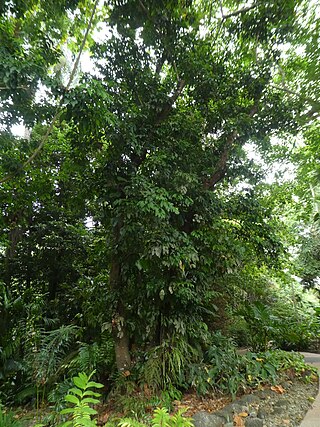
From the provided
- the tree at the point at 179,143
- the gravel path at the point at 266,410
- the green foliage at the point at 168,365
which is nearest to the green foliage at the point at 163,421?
the gravel path at the point at 266,410

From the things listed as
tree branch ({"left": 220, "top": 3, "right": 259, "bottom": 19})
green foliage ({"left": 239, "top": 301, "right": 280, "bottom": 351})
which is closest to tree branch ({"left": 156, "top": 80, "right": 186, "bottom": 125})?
tree branch ({"left": 220, "top": 3, "right": 259, "bottom": 19})

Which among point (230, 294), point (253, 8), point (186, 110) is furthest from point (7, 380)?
point (253, 8)

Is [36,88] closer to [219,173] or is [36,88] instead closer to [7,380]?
[219,173]

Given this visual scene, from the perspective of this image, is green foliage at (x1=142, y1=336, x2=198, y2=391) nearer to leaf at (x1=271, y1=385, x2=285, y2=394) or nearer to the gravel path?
the gravel path

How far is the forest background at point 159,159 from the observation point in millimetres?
2863

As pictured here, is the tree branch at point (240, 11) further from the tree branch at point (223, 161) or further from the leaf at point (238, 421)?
the leaf at point (238, 421)

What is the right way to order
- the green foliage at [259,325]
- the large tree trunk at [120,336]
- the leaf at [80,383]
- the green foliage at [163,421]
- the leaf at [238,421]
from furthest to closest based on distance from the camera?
the green foliage at [259,325]
the large tree trunk at [120,336]
the leaf at [238,421]
the green foliage at [163,421]
the leaf at [80,383]

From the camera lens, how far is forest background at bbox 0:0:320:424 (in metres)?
2.86

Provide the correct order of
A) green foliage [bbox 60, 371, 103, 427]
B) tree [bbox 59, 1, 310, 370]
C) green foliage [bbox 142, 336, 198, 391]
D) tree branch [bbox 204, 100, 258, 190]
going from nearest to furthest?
green foliage [bbox 60, 371, 103, 427]
green foliage [bbox 142, 336, 198, 391]
tree [bbox 59, 1, 310, 370]
tree branch [bbox 204, 100, 258, 190]

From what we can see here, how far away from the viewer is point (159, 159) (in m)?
2.95

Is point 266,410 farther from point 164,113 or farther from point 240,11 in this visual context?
point 240,11

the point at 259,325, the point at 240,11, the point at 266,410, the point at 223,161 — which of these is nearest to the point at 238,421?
the point at 266,410

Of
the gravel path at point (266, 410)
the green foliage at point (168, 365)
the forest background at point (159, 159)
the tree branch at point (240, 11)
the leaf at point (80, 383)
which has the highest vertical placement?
the tree branch at point (240, 11)

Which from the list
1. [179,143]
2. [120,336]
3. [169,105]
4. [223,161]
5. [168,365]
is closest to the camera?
[168,365]
